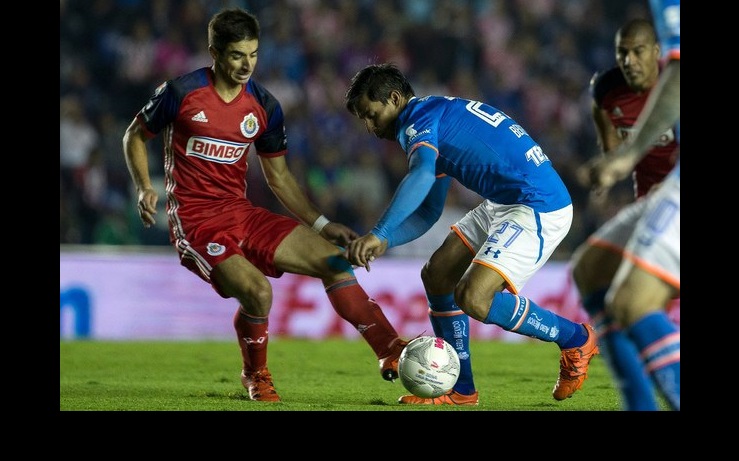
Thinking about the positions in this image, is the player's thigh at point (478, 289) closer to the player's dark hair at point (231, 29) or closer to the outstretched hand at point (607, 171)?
the outstretched hand at point (607, 171)

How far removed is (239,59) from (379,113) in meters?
0.96

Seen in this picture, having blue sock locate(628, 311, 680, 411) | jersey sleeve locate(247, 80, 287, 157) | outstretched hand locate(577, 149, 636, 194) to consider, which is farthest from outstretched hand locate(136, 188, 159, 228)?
blue sock locate(628, 311, 680, 411)

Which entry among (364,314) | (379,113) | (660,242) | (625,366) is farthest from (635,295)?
(364,314)

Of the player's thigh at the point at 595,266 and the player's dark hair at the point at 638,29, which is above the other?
the player's dark hair at the point at 638,29

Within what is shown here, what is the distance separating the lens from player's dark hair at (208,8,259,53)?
5594 millimetres

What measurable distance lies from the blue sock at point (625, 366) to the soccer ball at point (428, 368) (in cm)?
125

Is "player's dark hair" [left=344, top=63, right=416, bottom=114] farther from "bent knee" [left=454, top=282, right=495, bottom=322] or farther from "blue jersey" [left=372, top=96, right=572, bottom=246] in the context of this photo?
"bent knee" [left=454, top=282, right=495, bottom=322]

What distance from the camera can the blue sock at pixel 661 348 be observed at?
3.72 metres

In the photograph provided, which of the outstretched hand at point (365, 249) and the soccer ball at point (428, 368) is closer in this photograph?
the outstretched hand at point (365, 249)

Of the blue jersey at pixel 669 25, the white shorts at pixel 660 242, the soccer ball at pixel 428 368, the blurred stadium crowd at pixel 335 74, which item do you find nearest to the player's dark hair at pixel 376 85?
the soccer ball at pixel 428 368

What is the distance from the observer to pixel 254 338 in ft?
19.1

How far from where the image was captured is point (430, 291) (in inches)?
221

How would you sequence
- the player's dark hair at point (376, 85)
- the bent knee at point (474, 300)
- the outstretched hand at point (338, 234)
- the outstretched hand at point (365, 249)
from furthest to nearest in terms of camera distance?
the outstretched hand at point (338, 234)
the player's dark hair at point (376, 85)
the bent knee at point (474, 300)
the outstretched hand at point (365, 249)
